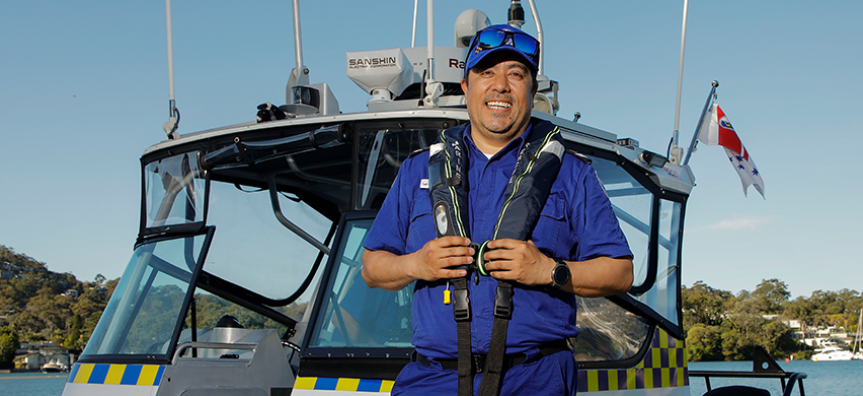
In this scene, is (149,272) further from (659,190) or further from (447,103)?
(659,190)

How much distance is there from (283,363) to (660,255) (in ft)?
7.43

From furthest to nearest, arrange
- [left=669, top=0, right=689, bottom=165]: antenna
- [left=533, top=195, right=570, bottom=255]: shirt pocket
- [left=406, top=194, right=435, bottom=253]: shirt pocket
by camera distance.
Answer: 1. [left=669, top=0, right=689, bottom=165]: antenna
2. [left=406, top=194, right=435, bottom=253]: shirt pocket
3. [left=533, top=195, right=570, bottom=255]: shirt pocket

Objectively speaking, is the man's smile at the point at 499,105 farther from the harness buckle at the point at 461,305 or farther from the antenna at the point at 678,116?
the antenna at the point at 678,116

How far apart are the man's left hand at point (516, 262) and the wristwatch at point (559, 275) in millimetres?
11

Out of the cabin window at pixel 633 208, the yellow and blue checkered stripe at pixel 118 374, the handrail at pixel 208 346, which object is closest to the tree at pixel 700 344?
the cabin window at pixel 633 208

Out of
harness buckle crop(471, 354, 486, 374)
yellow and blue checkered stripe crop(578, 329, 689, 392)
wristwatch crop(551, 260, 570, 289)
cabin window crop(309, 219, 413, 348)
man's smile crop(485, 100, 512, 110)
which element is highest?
man's smile crop(485, 100, 512, 110)

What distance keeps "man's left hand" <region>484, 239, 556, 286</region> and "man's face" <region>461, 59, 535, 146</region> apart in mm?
395

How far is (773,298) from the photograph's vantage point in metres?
76.5

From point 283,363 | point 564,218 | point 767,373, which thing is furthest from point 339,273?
point 767,373

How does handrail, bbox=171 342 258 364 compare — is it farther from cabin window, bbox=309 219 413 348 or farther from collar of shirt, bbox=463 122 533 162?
collar of shirt, bbox=463 122 533 162

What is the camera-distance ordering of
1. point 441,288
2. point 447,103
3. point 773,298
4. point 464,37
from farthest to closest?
point 773,298
point 464,37
point 447,103
point 441,288

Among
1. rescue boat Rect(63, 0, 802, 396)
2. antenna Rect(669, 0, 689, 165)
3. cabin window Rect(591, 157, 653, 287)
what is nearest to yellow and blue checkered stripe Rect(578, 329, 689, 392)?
rescue boat Rect(63, 0, 802, 396)

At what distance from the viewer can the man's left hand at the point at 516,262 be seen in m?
1.67

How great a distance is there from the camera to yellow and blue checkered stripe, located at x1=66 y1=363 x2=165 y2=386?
12.0ft
